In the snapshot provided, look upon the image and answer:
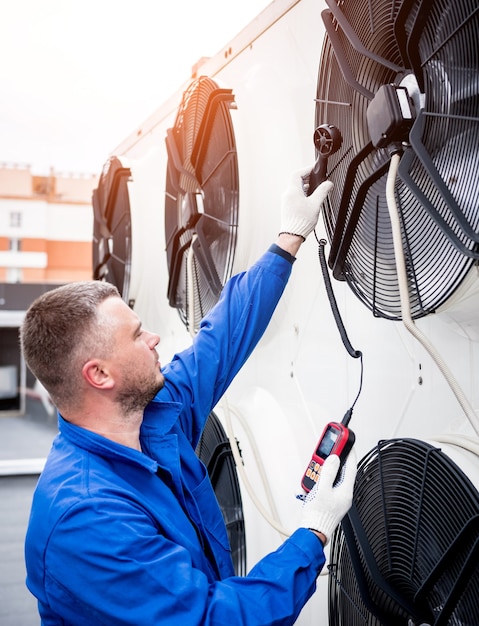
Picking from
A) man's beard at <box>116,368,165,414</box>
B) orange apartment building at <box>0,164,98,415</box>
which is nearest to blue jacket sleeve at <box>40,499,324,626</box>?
man's beard at <box>116,368,165,414</box>

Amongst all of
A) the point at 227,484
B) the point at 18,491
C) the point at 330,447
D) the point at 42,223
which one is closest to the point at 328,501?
the point at 330,447

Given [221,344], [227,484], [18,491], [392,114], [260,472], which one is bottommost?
[18,491]

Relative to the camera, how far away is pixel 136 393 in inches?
52.5

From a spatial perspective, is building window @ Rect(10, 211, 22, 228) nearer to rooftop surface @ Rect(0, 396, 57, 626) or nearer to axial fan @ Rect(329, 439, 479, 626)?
rooftop surface @ Rect(0, 396, 57, 626)

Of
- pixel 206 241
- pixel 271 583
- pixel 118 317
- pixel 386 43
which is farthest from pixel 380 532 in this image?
pixel 206 241

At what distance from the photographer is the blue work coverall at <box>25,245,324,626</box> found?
1.03 meters

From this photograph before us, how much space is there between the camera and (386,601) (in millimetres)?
1129

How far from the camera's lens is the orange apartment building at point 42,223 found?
7.21m

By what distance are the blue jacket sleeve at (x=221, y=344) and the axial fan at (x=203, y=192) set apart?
0.73ft

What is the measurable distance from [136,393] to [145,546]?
35cm

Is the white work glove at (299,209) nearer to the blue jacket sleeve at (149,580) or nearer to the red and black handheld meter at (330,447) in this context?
the red and black handheld meter at (330,447)

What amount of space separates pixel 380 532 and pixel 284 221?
67 cm

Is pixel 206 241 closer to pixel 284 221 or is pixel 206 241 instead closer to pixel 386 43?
pixel 284 221

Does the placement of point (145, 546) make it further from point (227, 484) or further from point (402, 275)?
point (227, 484)
